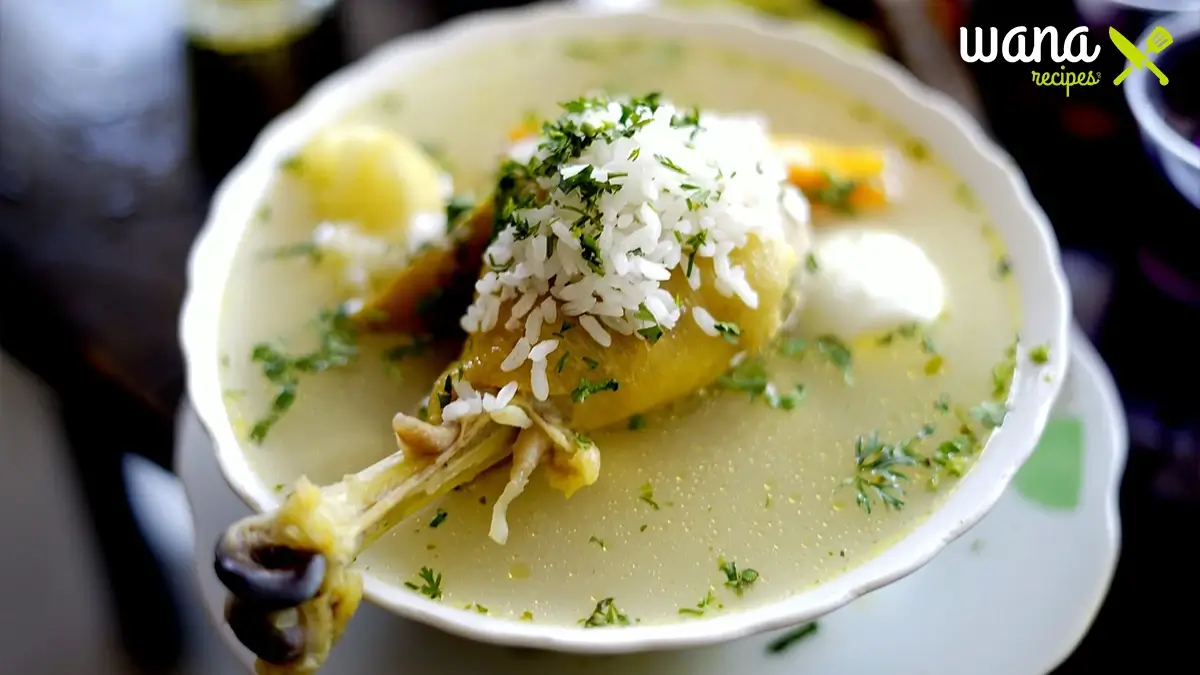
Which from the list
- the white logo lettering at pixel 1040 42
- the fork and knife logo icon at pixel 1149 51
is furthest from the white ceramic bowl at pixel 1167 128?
the white logo lettering at pixel 1040 42

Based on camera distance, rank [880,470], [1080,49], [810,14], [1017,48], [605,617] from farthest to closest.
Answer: [810,14]
[1017,48]
[1080,49]
[880,470]
[605,617]

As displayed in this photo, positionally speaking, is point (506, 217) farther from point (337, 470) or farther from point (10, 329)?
point (10, 329)

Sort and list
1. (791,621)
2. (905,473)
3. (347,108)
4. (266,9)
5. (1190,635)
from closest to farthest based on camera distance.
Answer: (791,621)
(905,473)
(1190,635)
(347,108)
(266,9)

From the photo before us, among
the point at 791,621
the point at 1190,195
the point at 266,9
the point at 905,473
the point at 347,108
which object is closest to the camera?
the point at 791,621

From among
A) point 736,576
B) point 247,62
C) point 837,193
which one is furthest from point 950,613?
point 247,62

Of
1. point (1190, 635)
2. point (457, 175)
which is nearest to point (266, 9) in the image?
point (457, 175)

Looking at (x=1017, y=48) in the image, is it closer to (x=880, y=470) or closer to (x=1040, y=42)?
(x=1040, y=42)
